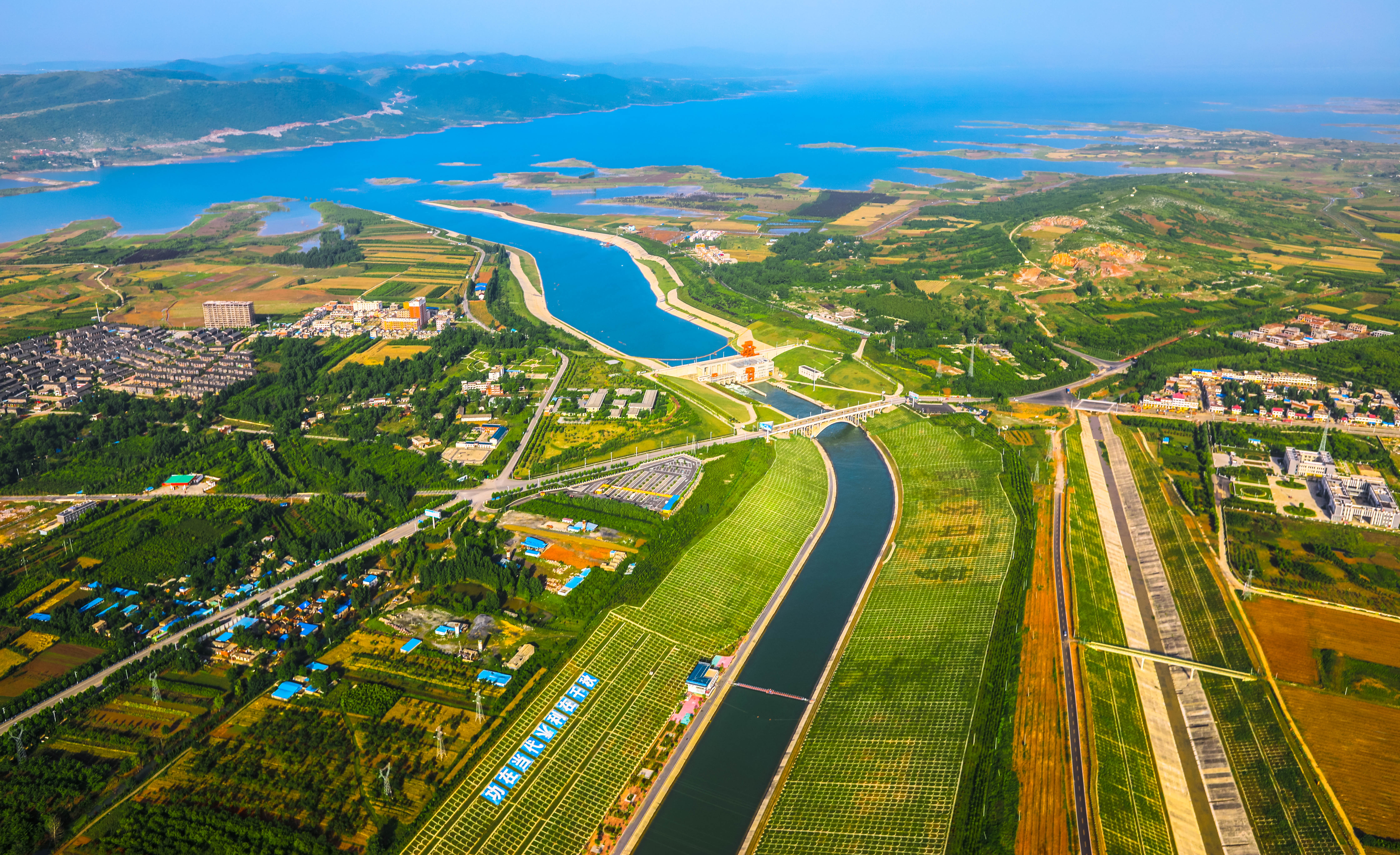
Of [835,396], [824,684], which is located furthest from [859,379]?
[824,684]

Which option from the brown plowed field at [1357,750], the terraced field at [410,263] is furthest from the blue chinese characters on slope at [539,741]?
the terraced field at [410,263]

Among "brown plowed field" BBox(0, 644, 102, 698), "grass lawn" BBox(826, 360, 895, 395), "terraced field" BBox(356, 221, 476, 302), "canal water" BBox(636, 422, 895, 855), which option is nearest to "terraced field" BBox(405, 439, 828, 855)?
"canal water" BBox(636, 422, 895, 855)

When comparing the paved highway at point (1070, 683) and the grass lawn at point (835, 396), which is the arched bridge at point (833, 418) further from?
the paved highway at point (1070, 683)

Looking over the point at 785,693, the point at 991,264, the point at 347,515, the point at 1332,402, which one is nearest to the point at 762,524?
the point at 785,693

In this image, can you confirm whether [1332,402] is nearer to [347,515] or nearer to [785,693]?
[785,693]

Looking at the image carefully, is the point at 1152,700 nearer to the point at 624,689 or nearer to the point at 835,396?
the point at 624,689

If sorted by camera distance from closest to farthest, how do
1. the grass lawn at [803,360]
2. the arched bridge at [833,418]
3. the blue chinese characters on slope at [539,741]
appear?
the blue chinese characters on slope at [539,741], the arched bridge at [833,418], the grass lawn at [803,360]

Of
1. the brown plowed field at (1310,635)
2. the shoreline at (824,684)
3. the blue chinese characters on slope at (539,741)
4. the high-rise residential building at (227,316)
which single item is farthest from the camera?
the high-rise residential building at (227,316)
